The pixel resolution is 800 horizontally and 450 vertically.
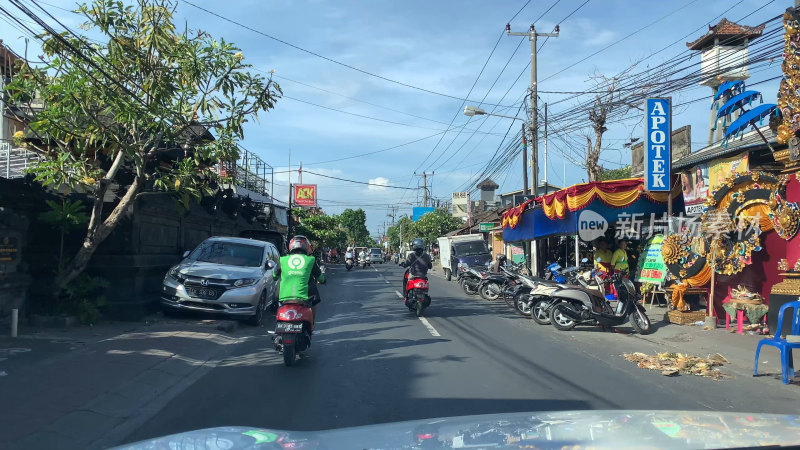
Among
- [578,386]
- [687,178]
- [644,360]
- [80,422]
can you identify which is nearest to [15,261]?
[80,422]

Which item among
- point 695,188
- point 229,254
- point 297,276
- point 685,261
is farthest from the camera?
point 695,188

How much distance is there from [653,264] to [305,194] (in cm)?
3884

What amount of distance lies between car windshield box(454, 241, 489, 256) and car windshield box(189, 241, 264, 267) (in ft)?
49.0

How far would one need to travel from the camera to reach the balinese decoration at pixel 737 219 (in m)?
10.6

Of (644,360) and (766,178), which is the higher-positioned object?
(766,178)

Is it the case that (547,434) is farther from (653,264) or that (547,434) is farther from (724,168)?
(653,264)

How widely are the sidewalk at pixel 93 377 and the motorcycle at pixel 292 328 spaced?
107 centimetres

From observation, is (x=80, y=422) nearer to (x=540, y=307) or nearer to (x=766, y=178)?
(x=540, y=307)

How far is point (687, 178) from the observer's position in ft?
45.0

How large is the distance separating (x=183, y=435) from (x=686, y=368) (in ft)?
23.0

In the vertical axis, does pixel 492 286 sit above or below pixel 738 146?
below

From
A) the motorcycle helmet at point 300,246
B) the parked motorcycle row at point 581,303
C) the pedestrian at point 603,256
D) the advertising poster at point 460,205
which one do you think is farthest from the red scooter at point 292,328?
the advertising poster at point 460,205

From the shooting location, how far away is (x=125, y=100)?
933 centimetres

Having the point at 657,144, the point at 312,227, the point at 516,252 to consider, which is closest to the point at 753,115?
the point at 657,144
